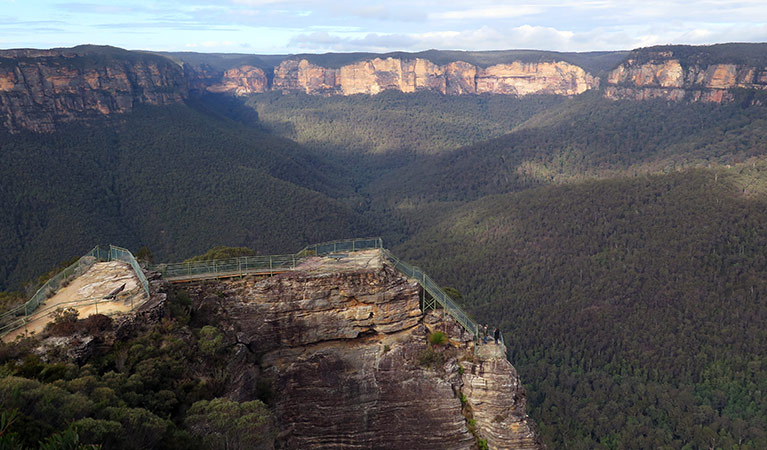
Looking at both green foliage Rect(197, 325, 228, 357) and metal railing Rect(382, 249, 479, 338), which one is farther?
metal railing Rect(382, 249, 479, 338)

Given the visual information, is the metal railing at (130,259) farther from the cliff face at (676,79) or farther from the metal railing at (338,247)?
the cliff face at (676,79)

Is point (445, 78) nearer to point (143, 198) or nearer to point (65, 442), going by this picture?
point (143, 198)

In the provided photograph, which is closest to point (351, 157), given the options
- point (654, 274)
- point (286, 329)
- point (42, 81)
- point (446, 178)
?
point (446, 178)

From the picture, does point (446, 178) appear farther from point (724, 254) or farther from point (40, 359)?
point (40, 359)

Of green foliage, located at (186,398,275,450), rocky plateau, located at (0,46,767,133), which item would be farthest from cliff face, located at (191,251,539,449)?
rocky plateau, located at (0,46,767,133)

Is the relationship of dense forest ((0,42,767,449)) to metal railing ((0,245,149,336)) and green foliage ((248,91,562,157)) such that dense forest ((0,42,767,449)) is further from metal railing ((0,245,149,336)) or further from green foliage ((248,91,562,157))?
green foliage ((248,91,562,157))

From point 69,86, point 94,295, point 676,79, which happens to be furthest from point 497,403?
point 676,79

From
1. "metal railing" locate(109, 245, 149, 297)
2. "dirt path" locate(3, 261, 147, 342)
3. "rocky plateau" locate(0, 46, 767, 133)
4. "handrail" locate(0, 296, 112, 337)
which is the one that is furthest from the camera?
"rocky plateau" locate(0, 46, 767, 133)

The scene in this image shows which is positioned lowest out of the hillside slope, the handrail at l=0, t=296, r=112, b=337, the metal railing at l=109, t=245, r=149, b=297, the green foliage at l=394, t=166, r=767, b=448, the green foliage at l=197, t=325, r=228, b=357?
the green foliage at l=394, t=166, r=767, b=448
